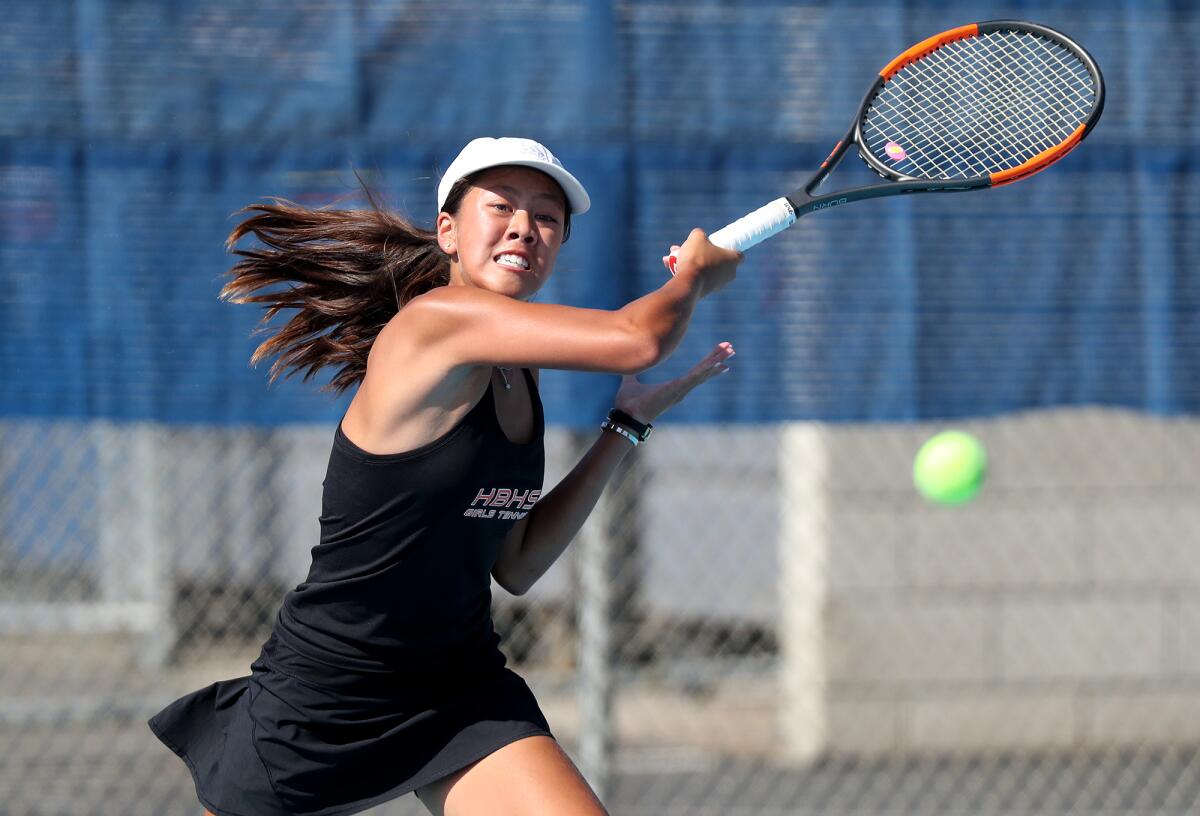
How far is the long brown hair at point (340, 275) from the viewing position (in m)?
3.05

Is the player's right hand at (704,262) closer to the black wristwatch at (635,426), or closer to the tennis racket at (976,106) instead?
the black wristwatch at (635,426)

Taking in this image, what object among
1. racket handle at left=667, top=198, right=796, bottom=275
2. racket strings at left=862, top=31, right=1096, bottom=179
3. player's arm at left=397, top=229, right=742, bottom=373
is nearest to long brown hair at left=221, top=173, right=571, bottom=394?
player's arm at left=397, top=229, right=742, bottom=373

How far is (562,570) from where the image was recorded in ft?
20.1

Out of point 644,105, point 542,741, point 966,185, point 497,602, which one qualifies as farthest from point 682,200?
point 497,602

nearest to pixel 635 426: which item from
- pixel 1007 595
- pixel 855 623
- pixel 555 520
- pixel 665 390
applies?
pixel 665 390

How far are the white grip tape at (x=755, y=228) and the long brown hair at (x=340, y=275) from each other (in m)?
0.64

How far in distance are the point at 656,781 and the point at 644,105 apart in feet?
8.30

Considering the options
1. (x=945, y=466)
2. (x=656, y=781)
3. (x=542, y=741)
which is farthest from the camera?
(x=656, y=781)

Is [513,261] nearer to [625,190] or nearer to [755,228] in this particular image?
[755,228]

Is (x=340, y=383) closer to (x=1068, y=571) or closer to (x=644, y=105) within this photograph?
(x=644, y=105)

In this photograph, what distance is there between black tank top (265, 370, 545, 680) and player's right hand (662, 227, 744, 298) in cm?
43

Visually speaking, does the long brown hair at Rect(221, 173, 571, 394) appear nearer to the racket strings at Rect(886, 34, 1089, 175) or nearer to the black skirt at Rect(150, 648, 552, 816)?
the black skirt at Rect(150, 648, 552, 816)

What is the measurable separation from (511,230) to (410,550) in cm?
61

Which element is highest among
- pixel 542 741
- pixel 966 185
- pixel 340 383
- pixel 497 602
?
pixel 966 185
